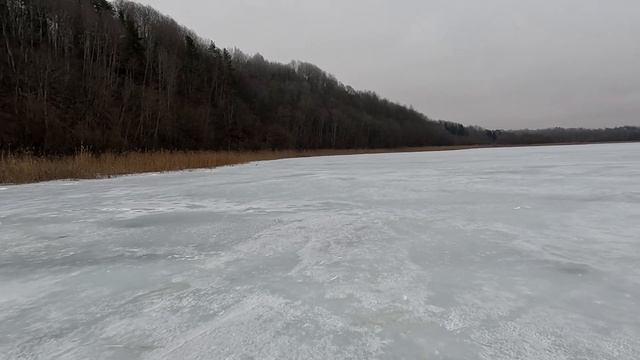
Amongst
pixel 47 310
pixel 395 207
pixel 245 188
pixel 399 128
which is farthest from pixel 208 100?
pixel 399 128

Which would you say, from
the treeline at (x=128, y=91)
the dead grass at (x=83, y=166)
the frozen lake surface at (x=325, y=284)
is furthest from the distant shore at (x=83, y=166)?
the treeline at (x=128, y=91)

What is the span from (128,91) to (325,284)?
27.3m

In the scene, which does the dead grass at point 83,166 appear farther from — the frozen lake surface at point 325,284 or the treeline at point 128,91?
the treeline at point 128,91

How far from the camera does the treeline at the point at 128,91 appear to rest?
62.1 feet

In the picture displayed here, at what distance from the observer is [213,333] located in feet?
5.62

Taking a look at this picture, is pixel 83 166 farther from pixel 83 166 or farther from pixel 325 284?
pixel 325 284

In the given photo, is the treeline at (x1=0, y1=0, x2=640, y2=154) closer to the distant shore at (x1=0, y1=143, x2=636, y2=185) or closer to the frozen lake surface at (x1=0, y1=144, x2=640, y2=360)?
the distant shore at (x1=0, y1=143, x2=636, y2=185)

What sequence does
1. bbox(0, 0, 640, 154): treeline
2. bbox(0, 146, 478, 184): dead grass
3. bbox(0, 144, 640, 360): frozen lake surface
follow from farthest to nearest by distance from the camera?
1. bbox(0, 0, 640, 154): treeline
2. bbox(0, 146, 478, 184): dead grass
3. bbox(0, 144, 640, 360): frozen lake surface

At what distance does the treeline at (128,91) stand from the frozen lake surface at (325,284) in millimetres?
15899

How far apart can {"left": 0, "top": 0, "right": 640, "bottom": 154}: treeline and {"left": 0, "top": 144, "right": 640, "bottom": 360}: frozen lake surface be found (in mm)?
15899

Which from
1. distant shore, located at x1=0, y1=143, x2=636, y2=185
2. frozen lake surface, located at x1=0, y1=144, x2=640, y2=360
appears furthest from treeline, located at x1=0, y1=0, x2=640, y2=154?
frozen lake surface, located at x1=0, y1=144, x2=640, y2=360

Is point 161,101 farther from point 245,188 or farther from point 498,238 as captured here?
point 498,238

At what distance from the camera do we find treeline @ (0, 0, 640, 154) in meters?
18.9

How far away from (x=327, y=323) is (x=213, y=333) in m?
0.51
